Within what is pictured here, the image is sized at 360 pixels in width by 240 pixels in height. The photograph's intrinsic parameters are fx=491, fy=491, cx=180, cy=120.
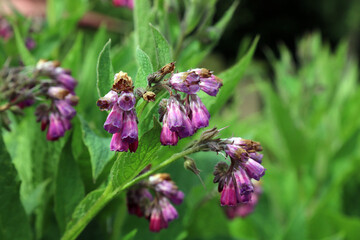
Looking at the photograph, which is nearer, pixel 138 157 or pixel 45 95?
pixel 138 157

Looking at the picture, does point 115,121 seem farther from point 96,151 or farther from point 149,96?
point 96,151

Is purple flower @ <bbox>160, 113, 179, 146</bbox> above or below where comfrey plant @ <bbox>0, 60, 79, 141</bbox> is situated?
below

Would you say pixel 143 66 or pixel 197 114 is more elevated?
pixel 143 66

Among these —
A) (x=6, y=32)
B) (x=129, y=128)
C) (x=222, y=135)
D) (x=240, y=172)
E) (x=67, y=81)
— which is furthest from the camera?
(x=6, y=32)

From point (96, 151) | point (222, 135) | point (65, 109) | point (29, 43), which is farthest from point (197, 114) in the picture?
point (29, 43)

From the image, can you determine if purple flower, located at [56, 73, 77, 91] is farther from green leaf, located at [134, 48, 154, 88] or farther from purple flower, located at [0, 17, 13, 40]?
purple flower, located at [0, 17, 13, 40]

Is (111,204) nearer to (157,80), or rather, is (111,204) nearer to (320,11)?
(157,80)

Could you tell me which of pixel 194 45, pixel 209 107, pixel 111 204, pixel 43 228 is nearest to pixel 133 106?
pixel 209 107

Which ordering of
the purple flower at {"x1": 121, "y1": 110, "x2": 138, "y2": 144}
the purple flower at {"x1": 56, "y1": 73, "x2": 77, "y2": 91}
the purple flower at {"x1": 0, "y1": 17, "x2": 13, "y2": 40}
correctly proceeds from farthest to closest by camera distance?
the purple flower at {"x1": 0, "y1": 17, "x2": 13, "y2": 40} < the purple flower at {"x1": 56, "y1": 73, "x2": 77, "y2": 91} < the purple flower at {"x1": 121, "y1": 110, "x2": 138, "y2": 144}

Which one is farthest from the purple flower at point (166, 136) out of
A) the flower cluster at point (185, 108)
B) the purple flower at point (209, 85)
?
the purple flower at point (209, 85)

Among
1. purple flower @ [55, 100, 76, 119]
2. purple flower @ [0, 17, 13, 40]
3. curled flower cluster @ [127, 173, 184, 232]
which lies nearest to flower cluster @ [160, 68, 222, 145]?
curled flower cluster @ [127, 173, 184, 232]
